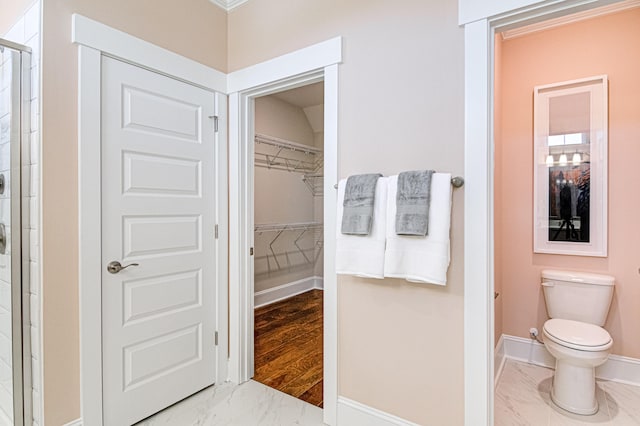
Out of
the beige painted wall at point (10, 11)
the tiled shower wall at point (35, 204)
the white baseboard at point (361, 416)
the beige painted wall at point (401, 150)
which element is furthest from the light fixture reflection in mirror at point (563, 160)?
the beige painted wall at point (10, 11)

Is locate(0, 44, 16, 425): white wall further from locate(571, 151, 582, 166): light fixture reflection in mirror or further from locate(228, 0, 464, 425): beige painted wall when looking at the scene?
locate(571, 151, 582, 166): light fixture reflection in mirror

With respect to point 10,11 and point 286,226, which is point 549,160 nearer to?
point 286,226

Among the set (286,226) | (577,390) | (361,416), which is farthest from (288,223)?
(577,390)

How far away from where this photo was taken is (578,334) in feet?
6.66

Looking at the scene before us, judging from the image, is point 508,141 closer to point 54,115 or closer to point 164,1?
point 164,1

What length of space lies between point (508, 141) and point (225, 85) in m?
2.26

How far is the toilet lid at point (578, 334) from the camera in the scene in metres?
1.92

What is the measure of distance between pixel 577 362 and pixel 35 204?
303 cm

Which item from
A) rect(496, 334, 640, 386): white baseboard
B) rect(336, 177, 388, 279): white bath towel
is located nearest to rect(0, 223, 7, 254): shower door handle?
rect(336, 177, 388, 279): white bath towel

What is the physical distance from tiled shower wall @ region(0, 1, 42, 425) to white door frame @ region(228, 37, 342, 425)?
3.44 ft

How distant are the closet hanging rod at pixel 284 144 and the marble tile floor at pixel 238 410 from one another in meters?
2.68

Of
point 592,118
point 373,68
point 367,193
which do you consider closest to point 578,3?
point 373,68

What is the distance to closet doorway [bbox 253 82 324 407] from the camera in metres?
3.36

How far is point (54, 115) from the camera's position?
61.4 inches
